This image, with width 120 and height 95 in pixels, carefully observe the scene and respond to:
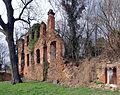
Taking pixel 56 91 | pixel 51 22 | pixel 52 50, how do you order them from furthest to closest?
pixel 52 50 → pixel 51 22 → pixel 56 91

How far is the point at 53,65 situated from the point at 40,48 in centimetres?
495

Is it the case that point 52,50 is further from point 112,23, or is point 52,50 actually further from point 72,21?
point 112,23

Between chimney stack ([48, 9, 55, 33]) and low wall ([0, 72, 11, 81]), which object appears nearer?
chimney stack ([48, 9, 55, 33])

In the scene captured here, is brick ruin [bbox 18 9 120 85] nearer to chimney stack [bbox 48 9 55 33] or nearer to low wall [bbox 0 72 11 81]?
chimney stack [bbox 48 9 55 33]

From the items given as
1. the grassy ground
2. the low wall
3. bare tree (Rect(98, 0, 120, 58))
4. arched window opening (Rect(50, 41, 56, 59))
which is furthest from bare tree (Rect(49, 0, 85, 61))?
the low wall

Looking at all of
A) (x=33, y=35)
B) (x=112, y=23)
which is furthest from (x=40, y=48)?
(x=112, y=23)

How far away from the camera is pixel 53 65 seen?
98.9 ft

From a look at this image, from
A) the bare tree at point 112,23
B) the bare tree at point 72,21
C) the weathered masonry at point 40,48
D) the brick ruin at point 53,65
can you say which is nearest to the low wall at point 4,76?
the brick ruin at point 53,65

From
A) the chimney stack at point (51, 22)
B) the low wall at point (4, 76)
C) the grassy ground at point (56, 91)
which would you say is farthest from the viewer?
the low wall at point (4, 76)

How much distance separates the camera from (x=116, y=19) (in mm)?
23750

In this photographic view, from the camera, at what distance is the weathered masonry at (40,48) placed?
3062cm

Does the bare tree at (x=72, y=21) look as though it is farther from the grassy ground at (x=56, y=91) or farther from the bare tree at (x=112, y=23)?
the grassy ground at (x=56, y=91)

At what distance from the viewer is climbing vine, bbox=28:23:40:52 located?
35969 mm

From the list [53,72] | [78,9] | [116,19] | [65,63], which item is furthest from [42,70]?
[116,19]
